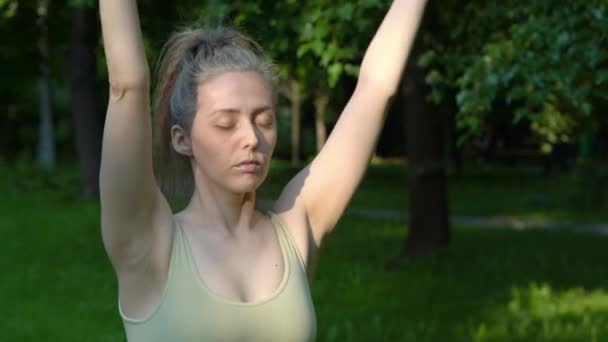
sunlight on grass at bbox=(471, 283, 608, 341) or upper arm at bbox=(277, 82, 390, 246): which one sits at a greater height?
upper arm at bbox=(277, 82, 390, 246)

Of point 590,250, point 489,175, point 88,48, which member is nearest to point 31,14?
point 88,48

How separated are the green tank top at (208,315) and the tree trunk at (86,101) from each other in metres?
14.8

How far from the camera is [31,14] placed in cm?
1639

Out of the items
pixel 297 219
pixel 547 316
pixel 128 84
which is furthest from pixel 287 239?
pixel 547 316

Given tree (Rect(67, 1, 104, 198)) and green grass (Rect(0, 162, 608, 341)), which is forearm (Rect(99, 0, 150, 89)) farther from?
tree (Rect(67, 1, 104, 198))

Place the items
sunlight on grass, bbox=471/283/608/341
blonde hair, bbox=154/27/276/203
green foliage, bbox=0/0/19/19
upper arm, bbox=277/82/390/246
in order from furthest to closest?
green foliage, bbox=0/0/19/19 → sunlight on grass, bbox=471/283/608/341 → upper arm, bbox=277/82/390/246 → blonde hair, bbox=154/27/276/203

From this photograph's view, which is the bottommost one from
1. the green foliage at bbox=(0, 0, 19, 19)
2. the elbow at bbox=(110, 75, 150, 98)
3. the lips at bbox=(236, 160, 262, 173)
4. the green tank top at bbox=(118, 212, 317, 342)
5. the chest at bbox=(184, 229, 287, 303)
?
the green foliage at bbox=(0, 0, 19, 19)

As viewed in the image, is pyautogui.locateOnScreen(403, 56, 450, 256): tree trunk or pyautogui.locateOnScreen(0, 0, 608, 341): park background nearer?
pyautogui.locateOnScreen(0, 0, 608, 341): park background

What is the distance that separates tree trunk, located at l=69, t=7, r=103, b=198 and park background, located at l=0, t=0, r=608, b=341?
0.03 m

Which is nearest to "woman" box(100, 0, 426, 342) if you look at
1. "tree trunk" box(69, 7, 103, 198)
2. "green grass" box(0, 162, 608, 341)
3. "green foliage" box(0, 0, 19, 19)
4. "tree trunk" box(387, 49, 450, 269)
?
"green grass" box(0, 162, 608, 341)

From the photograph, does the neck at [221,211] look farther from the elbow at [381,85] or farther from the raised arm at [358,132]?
the elbow at [381,85]

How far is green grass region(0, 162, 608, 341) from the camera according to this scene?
664cm

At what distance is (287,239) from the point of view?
7.64 ft

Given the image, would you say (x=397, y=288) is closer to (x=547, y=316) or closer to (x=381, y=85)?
(x=547, y=316)
